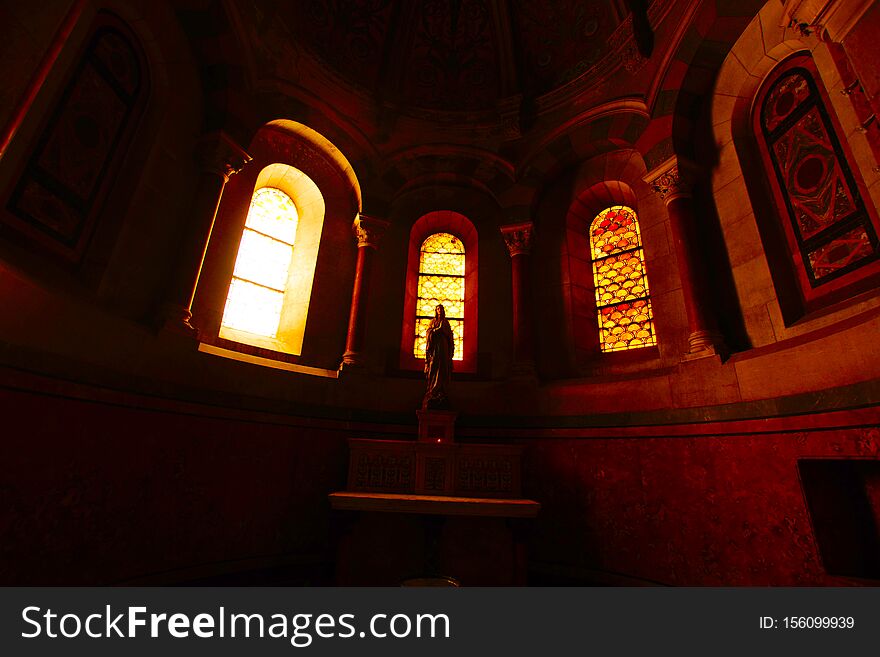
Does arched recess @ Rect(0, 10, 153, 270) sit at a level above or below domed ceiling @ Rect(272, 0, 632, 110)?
below

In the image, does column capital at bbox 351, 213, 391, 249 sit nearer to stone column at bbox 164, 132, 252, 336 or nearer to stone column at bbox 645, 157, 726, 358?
stone column at bbox 164, 132, 252, 336

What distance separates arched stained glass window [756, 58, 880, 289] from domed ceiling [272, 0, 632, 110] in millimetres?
2975

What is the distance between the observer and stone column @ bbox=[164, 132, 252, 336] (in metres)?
4.75

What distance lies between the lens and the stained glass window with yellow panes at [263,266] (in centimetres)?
603

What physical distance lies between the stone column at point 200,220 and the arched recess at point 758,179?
616 cm

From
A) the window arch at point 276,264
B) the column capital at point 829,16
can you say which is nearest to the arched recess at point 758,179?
the column capital at point 829,16

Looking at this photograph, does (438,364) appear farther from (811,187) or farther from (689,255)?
(811,187)

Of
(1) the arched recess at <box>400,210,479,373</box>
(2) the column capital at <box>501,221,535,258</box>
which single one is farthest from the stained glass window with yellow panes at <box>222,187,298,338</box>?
(2) the column capital at <box>501,221,535,258</box>

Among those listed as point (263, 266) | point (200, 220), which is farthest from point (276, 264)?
point (200, 220)

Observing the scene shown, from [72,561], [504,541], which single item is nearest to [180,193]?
[72,561]

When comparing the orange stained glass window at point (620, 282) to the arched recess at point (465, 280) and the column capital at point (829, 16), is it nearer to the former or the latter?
the arched recess at point (465, 280)

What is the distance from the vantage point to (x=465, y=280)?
7379 millimetres

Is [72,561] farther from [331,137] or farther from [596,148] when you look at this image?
[596,148]

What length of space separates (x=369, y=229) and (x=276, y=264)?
1528 millimetres
